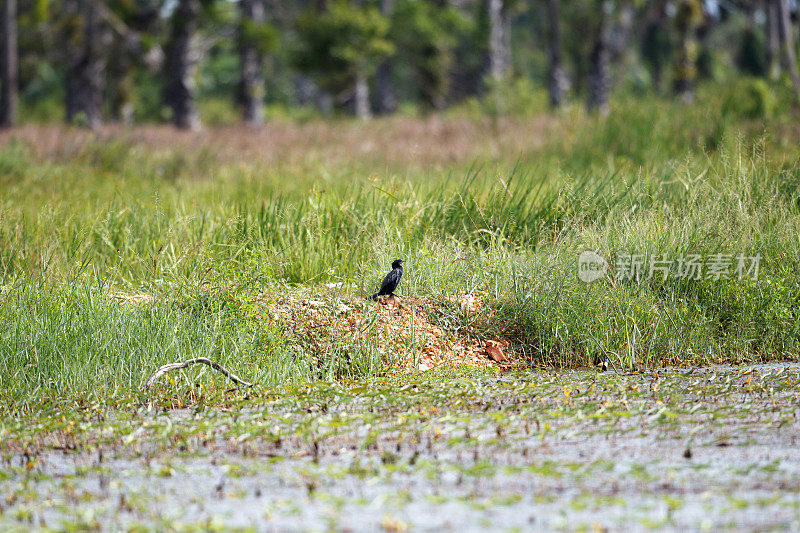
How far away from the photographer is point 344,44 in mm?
26469

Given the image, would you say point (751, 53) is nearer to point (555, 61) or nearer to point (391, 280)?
point (555, 61)

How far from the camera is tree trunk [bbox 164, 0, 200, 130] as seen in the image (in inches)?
804

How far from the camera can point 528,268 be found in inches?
273

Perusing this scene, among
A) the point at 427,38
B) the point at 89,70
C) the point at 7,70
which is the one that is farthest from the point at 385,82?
the point at 7,70

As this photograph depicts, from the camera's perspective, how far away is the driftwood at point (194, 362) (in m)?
5.44

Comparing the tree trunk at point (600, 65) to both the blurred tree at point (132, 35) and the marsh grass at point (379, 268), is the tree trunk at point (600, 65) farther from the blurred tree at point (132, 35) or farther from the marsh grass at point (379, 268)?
the marsh grass at point (379, 268)

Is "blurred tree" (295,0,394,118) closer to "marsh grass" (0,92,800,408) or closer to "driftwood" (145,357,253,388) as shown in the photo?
"marsh grass" (0,92,800,408)

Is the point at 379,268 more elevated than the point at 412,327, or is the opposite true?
the point at 379,268

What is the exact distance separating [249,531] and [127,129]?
15.5m

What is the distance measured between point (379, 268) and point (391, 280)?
31.5 inches

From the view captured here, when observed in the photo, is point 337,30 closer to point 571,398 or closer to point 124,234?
point 124,234

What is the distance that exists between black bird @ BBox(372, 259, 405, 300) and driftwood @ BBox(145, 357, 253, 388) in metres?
1.30

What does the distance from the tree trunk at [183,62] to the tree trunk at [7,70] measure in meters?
3.56

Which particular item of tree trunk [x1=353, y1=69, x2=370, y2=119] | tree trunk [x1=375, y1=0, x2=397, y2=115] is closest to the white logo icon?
tree trunk [x1=353, y1=69, x2=370, y2=119]
